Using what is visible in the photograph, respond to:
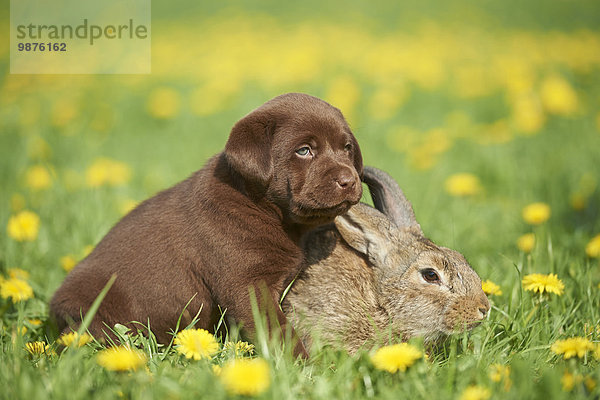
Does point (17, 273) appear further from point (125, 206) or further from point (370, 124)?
point (370, 124)

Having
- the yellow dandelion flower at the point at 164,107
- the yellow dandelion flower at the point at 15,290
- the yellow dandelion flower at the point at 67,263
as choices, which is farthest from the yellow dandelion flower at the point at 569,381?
the yellow dandelion flower at the point at 164,107

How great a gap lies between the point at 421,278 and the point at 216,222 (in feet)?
4.04

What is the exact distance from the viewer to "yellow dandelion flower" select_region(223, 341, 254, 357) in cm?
308

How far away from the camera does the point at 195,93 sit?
30.3 ft

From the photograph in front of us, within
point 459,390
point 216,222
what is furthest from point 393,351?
point 216,222

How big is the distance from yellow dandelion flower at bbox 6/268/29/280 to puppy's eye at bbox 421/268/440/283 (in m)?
2.76

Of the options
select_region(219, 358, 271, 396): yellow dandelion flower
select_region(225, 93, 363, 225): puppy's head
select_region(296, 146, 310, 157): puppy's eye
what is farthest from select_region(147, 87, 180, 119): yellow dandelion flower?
select_region(219, 358, 271, 396): yellow dandelion flower

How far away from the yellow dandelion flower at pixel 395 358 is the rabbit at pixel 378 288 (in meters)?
0.62

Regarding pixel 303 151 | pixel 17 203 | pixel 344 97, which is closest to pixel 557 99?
pixel 344 97

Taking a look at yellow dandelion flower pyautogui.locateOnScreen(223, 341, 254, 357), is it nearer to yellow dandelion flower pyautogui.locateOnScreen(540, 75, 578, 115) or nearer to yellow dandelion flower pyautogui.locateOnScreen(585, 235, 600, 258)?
yellow dandelion flower pyautogui.locateOnScreen(585, 235, 600, 258)

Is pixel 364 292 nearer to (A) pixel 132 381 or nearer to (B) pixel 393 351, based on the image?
(B) pixel 393 351

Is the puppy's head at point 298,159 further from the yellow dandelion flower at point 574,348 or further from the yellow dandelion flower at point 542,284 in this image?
the yellow dandelion flower at point 574,348

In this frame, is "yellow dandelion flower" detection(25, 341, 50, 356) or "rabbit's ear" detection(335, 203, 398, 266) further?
"rabbit's ear" detection(335, 203, 398, 266)

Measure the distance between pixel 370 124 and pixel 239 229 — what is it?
4.81 metres
